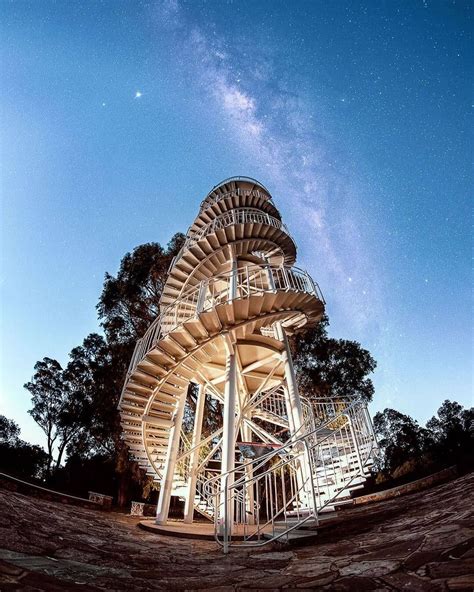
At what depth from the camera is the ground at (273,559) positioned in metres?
2.32

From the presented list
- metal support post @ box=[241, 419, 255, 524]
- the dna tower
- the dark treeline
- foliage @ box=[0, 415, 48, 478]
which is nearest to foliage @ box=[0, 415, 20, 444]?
foliage @ box=[0, 415, 48, 478]

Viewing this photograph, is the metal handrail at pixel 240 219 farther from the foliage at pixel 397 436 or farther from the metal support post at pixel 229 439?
the foliage at pixel 397 436

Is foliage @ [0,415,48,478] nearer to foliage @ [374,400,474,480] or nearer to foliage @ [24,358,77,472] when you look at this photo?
foliage @ [24,358,77,472]

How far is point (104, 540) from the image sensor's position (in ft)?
15.5

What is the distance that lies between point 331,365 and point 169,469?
10279 mm

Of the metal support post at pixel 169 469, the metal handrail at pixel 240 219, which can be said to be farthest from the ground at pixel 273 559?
the metal handrail at pixel 240 219

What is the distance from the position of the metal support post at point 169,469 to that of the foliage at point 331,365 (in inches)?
299

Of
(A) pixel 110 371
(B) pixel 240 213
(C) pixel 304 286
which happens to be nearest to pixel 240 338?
(C) pixel 304 286

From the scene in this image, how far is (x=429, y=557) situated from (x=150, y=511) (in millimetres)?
11436

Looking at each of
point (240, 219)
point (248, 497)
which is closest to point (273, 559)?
point (248, 497)

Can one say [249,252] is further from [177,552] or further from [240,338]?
[177,552]

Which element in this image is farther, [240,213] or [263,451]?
[240,213]

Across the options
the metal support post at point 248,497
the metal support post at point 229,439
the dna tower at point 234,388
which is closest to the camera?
the metal support post at point 229,439

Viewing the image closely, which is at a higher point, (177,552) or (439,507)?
(439,507)
